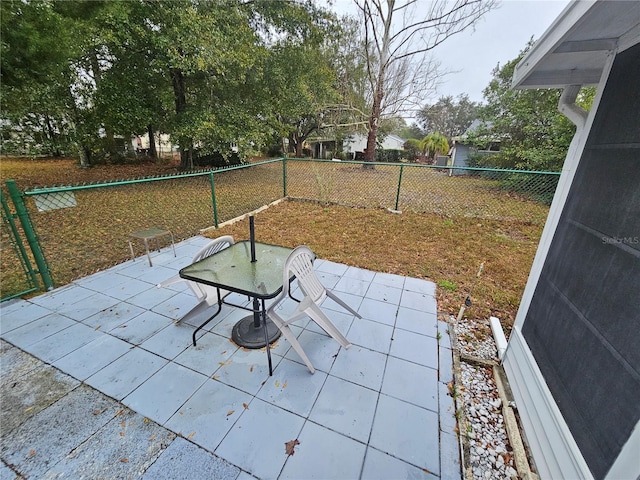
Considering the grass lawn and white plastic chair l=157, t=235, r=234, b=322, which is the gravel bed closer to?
the grass lawn

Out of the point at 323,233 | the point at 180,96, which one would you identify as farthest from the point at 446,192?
the point at 180,96

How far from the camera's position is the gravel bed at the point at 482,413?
1.35 meters

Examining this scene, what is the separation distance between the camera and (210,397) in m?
1.63

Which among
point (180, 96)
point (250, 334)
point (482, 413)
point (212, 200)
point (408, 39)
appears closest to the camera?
Answer: point (482, 413)

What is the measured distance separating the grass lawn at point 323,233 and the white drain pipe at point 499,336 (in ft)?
0.59

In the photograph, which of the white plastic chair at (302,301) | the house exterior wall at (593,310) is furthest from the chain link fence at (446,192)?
the white plastic chair at (302,301)

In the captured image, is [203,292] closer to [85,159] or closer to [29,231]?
[29,231]

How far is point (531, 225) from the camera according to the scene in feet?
17.7

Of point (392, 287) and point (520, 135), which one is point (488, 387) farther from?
point (520, 135)

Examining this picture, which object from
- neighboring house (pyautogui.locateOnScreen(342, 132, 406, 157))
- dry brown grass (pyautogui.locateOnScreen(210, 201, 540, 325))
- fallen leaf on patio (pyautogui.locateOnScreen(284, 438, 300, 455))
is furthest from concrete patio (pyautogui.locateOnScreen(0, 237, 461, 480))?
neighboring house (pyautogui.locateOnScreen(342, 132, 406, 157))

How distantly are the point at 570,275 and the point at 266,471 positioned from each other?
6.02ft

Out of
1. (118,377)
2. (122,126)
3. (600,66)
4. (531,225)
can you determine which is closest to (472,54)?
(531,225)

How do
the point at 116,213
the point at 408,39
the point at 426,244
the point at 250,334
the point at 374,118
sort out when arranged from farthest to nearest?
the point at 374,118, the point at 408,39, the point at 116,213, the point at 426,244, the point at 250,334

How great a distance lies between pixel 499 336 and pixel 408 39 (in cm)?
1346
